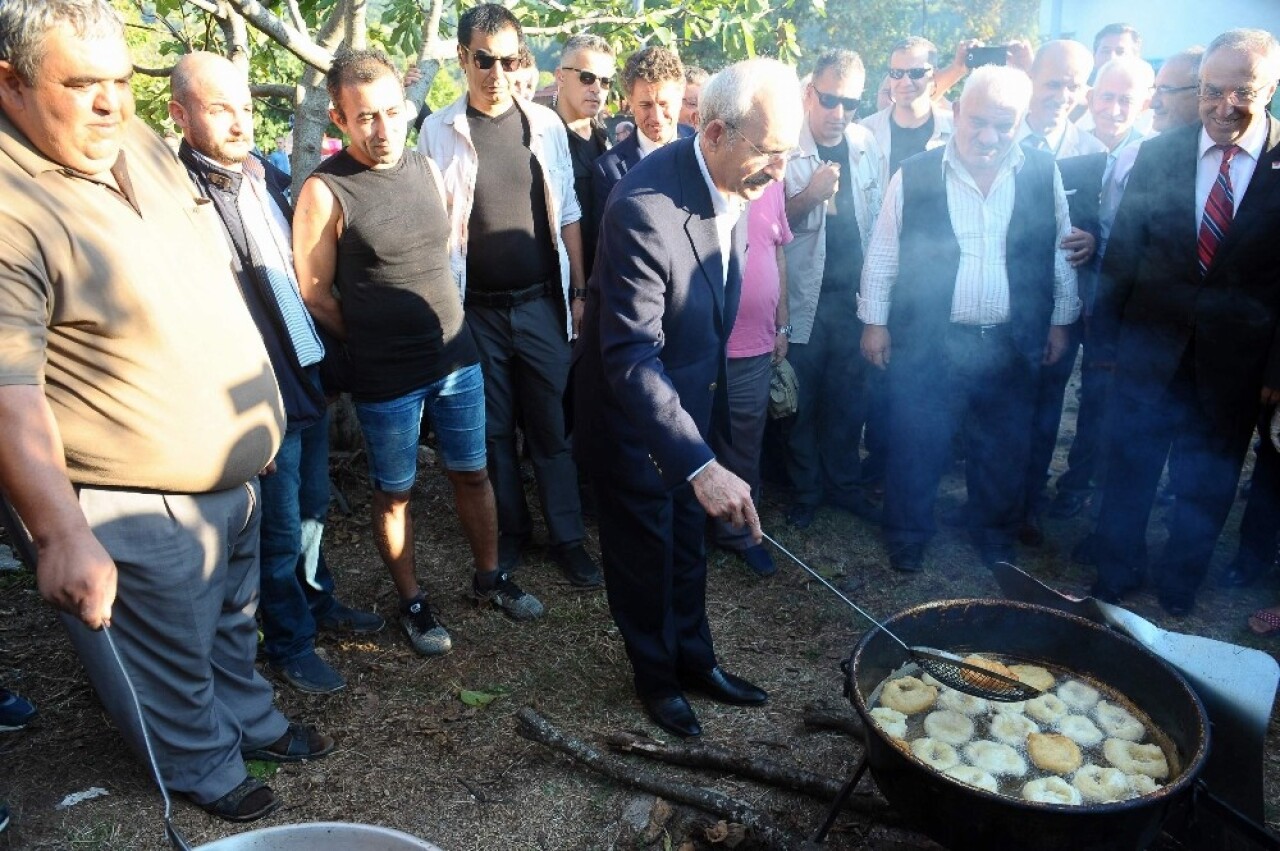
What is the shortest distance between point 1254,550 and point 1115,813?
3221 millimetres

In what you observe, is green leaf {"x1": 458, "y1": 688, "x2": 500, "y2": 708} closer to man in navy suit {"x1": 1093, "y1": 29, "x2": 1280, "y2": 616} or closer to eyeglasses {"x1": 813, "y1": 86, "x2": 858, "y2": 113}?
man in navy suit {"x1": 1093, "y1": 29, "x2": 1280, "y2": 616}

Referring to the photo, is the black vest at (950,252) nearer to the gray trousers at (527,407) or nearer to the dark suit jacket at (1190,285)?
the dark suit jacket at (1190,285)

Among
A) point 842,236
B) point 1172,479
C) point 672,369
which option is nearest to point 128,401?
point 672,369

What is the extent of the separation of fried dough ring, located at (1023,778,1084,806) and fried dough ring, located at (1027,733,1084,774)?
0.36 ft

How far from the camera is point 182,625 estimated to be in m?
2.97

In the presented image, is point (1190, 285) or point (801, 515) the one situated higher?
point (1190, 285)

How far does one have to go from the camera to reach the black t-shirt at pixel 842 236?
545cm

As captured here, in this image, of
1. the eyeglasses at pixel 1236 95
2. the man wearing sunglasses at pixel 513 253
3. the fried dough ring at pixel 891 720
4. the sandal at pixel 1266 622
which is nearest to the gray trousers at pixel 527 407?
the man wearing sunglasses at pixel 513 253

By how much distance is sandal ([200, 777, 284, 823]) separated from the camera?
320 centimetres

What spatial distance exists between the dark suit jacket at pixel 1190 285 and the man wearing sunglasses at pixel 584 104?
2.67 meters

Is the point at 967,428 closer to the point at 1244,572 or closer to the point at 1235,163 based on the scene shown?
the point at 1244,572

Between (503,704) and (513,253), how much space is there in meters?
2.13

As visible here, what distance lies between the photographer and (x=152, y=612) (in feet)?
9.54

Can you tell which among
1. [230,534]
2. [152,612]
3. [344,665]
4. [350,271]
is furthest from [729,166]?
[344,665]
